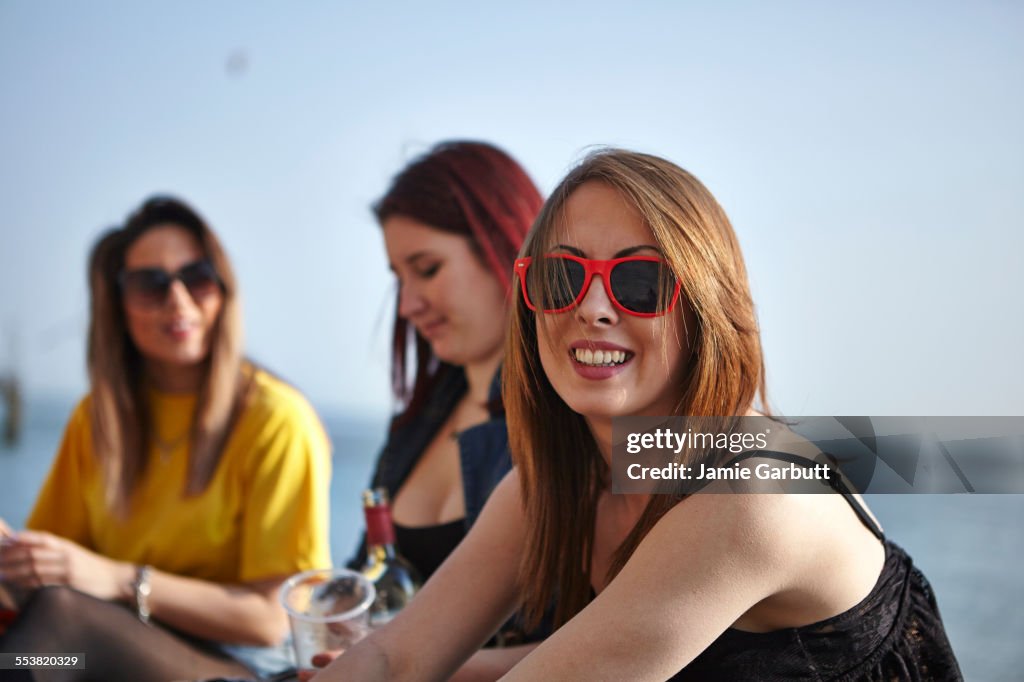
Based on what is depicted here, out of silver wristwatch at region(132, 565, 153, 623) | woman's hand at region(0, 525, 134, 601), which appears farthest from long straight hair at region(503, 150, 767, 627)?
woman's hand at region(0, 525, 134, 601)

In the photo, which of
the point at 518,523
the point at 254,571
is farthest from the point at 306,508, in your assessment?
the point at 518,523

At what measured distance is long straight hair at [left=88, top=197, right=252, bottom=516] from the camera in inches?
115

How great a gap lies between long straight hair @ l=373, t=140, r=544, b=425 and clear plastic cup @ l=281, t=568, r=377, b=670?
0.72m

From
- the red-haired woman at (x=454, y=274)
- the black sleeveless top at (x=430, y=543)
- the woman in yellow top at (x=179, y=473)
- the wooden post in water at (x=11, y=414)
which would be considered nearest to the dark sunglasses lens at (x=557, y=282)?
the red-haired woman at (x=454, y=274)

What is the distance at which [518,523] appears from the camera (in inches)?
67.7

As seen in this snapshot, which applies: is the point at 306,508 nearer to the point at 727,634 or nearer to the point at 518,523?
the point at 518,523

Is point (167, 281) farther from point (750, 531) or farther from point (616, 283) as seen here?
point (750, 531)

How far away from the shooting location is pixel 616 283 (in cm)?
145

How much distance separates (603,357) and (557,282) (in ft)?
0.49

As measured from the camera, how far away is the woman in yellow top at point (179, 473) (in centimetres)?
255

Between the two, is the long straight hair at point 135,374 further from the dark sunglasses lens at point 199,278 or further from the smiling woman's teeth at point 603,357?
the smiling woman's teeth at point 603,357

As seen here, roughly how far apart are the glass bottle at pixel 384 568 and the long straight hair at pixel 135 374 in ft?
3.21

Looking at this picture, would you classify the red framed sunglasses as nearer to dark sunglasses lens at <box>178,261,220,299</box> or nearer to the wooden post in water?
dark sunglasses lens at <box>178,261,220,299</box>

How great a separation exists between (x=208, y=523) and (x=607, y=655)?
1891mm
